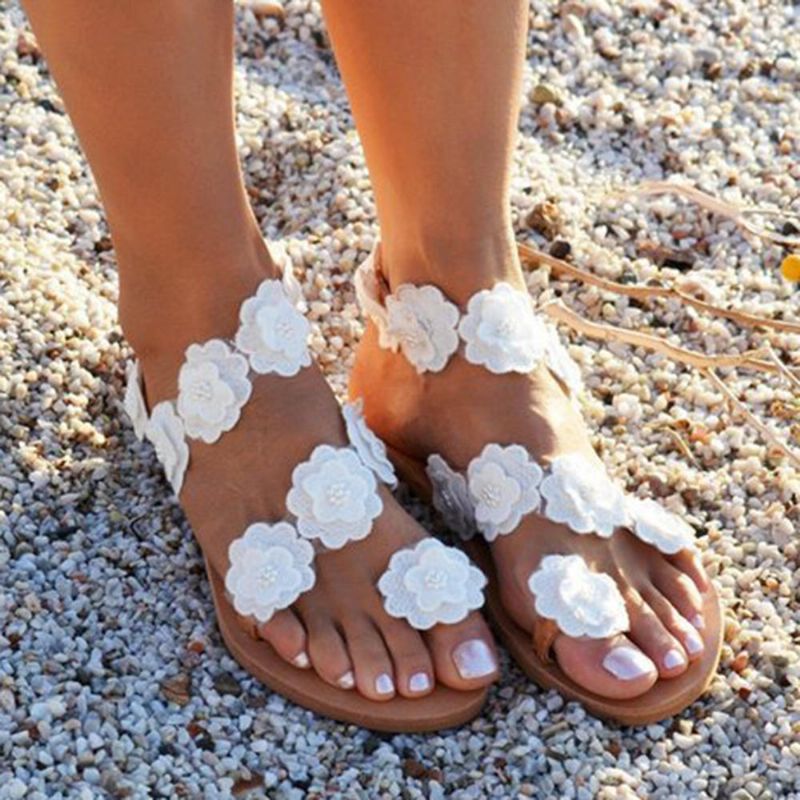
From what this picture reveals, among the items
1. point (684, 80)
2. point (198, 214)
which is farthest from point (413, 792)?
point (684, 80)

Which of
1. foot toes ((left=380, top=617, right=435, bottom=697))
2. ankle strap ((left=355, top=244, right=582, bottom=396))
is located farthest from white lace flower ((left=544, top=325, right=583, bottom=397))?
foot toes ((left=380, top=617, right=435, bottom=697))

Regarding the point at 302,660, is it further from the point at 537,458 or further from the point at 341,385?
the point at 341,385

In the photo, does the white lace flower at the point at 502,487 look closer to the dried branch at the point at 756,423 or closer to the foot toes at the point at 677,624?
the foot toes at the point at 677,624

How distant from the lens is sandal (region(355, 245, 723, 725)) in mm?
1789

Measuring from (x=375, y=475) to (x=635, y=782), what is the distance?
0.39 m

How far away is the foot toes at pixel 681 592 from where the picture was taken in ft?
6.05

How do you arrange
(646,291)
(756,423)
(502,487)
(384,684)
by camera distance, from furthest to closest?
(646,291) → (756,423) → (502,487) → (384,684)

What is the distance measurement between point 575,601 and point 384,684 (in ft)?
0.65

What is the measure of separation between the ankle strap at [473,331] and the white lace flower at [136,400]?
256 mm

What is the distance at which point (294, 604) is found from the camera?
71.6 inches

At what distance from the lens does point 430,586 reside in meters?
1.80

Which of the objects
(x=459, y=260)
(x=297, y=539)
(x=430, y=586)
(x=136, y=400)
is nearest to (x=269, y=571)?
(x=297, y=539)

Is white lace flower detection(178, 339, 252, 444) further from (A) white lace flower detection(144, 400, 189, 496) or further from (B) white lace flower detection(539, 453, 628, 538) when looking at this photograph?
(B) white lace flower detection(539, 453, 628, 538)

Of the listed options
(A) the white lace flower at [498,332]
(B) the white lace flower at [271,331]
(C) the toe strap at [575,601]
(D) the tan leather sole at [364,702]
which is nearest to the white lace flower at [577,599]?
(C) the toe strap at [575,601]
